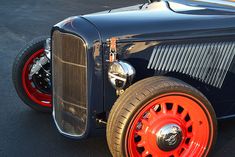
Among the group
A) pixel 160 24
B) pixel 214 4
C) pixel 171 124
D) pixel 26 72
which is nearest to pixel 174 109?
pixel 171 124

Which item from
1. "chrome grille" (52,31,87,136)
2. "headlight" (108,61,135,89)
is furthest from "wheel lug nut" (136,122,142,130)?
"chrome grille" (52,31,87,136)

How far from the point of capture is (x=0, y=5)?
13.5m

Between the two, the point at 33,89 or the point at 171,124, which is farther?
the point at 33,89

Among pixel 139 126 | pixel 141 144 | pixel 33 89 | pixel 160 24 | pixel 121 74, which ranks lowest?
pixel 33 89

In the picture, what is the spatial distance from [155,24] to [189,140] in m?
1.01

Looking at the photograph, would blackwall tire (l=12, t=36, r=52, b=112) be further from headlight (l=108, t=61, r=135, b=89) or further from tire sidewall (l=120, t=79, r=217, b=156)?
tire sidewall (l=120, t=79, r=217, b=156)

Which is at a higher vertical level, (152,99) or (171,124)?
(152,99)

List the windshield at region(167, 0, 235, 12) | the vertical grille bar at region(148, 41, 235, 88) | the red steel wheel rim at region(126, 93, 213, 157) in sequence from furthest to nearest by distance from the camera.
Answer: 1. the windshield at region(167, 0, 235, 12)
2. the vertical grille bar at region(148, 41, 235, 88)
3. the red steel wheel rim at region(126, 93, 213, 157)

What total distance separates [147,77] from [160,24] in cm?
47

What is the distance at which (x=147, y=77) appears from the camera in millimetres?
3154

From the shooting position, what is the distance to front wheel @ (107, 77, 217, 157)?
2646 mm

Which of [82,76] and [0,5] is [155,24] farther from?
[0,5]

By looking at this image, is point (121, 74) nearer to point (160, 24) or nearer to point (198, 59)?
point (160, 24)

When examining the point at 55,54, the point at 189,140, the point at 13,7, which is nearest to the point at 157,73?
the point at 189,140
